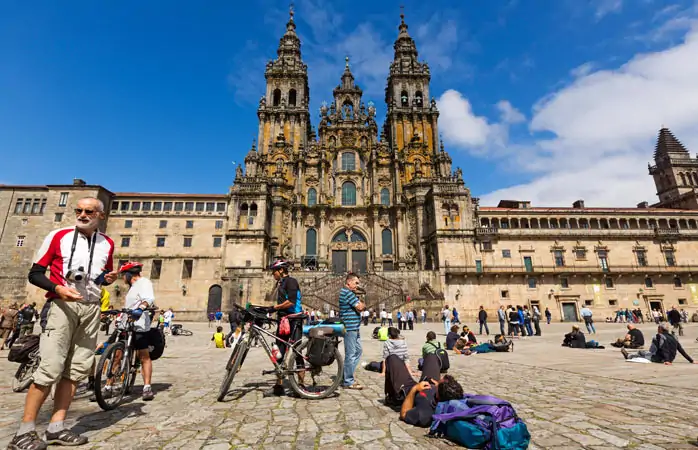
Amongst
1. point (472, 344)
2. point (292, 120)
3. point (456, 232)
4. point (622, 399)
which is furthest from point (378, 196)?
point (622, 399)

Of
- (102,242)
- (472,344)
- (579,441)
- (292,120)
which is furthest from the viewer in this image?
(292,120)

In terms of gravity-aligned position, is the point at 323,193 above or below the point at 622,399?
above

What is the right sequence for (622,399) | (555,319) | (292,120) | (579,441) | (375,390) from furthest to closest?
1. (292,120)
2. (555,319)
3. (375,390)
4. (622,399)
5. (579,441)

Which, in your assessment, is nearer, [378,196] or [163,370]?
[163,370]

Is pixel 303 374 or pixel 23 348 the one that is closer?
pixel 23 348

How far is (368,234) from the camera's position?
4262 cm

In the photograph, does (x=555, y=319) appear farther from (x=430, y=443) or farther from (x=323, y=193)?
(x=430, y=443)

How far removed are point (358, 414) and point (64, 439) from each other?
11.0ft

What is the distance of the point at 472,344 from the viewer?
42.7ft

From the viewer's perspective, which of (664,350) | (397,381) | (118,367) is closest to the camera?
(397,381)

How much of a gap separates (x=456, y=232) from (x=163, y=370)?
33435 millimetres

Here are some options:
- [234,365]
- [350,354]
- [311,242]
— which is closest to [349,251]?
[311,242]

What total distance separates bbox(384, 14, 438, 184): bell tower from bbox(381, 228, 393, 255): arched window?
7.05 metres

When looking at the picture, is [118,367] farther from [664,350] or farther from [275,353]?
[664,350]
